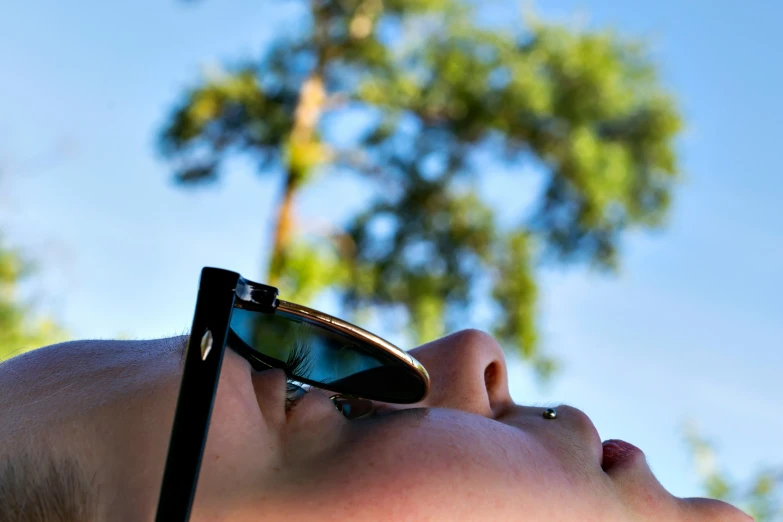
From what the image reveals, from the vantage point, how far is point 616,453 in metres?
1.22

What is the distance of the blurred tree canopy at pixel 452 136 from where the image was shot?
12.0 m

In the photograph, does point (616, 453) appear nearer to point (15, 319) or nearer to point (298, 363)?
point (298, 363)

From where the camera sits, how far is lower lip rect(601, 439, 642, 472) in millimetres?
1192

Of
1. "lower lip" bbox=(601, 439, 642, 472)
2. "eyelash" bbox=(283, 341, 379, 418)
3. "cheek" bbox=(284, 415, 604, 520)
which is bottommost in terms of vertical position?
"cheek" bbox=(284, 415, 604, 520)

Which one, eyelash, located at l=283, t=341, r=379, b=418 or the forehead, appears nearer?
the forehead

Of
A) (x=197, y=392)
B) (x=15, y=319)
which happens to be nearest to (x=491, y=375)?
(x=197, y=392)

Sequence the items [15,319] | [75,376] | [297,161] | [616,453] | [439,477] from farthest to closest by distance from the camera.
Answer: [297,161]
[15,319]
[616,453]
[75,376]
[439,477]

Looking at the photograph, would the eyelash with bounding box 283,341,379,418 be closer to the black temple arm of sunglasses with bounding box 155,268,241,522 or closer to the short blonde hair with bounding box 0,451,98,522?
the black temple arm of sunglasses with bounding box 155,268,241,522

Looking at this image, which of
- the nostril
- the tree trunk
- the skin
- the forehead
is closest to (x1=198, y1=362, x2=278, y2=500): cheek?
the skin

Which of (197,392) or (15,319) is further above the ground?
(15,319)

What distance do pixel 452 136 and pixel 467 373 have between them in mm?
11769

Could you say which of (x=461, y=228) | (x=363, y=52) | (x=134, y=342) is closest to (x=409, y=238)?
→ (x=461, y=228)

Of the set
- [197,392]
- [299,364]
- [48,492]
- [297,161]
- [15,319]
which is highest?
[297,161]

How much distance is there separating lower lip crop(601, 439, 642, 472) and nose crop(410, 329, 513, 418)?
19cm
